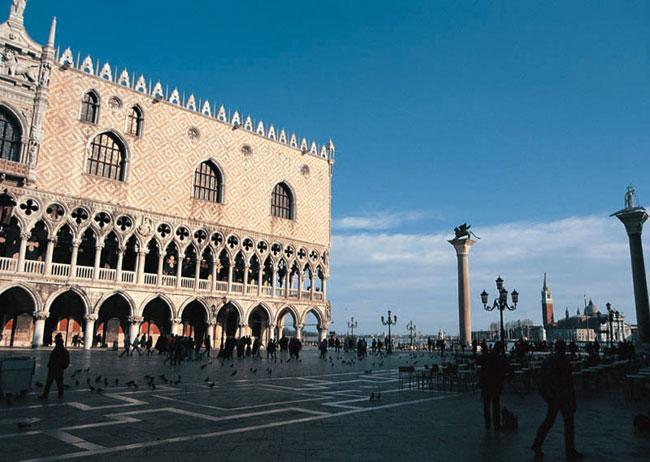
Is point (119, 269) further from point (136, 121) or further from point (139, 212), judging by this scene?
point (136, 121)

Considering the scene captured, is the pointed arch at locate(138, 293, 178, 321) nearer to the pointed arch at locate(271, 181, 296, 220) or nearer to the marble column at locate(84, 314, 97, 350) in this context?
the marble column at locate(84, 314, 97, 350)

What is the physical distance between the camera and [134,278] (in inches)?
1033

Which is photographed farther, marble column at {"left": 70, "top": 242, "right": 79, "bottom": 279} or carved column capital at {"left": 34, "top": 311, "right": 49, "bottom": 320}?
marble column at {"left": 70, "top": 242, "right": 79, "bottom": 279}

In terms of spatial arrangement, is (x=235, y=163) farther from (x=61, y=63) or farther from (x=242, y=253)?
(x=61, y=63)

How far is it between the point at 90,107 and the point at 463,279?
21843mm

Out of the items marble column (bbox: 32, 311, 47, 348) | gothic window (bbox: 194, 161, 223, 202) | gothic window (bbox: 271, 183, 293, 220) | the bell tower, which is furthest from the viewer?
the bell tower

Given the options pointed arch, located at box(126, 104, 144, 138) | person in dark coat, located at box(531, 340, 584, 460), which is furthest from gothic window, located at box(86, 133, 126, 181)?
person in dark coat, located at box(531, 340, 584, 460)

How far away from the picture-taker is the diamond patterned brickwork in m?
24.6

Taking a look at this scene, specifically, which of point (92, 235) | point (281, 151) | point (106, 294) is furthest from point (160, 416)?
point (281, 151)

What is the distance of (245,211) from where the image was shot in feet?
105

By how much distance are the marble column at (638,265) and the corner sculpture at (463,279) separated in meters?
7.67

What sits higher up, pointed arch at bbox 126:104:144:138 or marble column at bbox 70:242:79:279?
pointed arch at bbox 126:104:144:138

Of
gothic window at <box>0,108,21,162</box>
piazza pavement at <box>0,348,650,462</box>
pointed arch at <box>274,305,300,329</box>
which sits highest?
gothic window at <box>0,108,21,162</box>

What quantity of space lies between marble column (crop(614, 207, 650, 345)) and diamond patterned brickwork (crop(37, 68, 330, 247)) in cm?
1964
